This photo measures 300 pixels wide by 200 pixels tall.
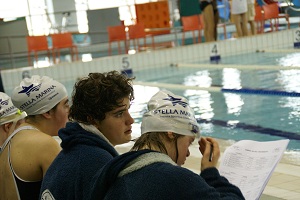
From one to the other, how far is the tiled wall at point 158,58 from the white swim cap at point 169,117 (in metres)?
9.43

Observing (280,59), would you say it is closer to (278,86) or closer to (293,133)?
(278,86)

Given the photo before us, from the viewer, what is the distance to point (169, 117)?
1.92 metres

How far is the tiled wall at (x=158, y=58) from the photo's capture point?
11.8 meters

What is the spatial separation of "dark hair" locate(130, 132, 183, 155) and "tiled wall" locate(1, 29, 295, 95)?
9.49 meters

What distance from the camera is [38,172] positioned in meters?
2.58

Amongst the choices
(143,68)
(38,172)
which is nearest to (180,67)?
(143,68)

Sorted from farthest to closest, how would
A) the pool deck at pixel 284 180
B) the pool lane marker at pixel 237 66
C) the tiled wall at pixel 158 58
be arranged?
the tiled wall at pixel 158 58, the pool lane marker at pixel 237 66, the pool deck at pixel 284 180

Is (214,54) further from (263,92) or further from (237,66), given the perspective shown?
(263,92)

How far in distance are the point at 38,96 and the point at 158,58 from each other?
1006 centimetres

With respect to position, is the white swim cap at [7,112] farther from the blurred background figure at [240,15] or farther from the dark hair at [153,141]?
the blurred background figure at [240,15]

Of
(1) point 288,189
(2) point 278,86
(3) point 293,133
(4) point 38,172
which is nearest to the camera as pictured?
(4) point 38,172

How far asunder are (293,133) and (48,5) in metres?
15.4

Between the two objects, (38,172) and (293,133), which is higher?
(38,172)

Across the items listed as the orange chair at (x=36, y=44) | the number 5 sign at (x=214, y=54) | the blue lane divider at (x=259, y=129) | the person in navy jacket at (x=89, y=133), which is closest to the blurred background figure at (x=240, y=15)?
the number 5 sign at (x=214, y=54)
